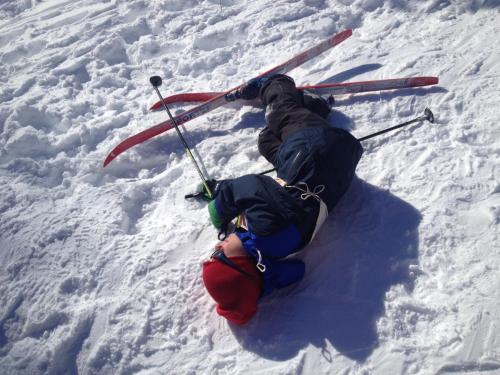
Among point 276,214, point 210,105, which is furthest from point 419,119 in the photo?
point 210,105

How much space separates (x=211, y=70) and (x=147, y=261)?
283cm

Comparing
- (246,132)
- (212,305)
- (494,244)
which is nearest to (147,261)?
(212,305)

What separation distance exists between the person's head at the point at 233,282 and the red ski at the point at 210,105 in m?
2.05

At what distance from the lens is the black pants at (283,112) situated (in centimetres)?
330

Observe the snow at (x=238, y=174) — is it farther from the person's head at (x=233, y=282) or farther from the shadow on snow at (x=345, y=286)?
the person's head at (x=233, y=282)

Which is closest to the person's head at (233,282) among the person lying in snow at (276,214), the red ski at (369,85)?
the person lying in snow at (276,214)

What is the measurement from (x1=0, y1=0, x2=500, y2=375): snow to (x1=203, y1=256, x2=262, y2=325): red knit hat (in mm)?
272

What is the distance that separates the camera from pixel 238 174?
359cm

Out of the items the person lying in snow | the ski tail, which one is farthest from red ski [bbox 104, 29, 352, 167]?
the person lying in snow

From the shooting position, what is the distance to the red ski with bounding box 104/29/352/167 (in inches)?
158

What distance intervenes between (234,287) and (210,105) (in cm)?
248

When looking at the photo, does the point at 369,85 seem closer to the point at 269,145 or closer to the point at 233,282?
the point at 269,145

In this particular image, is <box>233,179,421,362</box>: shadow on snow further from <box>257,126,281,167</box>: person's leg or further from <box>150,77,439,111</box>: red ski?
<box>150,77,439,111</box>: red ski

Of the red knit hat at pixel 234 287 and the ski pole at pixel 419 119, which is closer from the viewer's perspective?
the red knit hat at pixel 234 287
